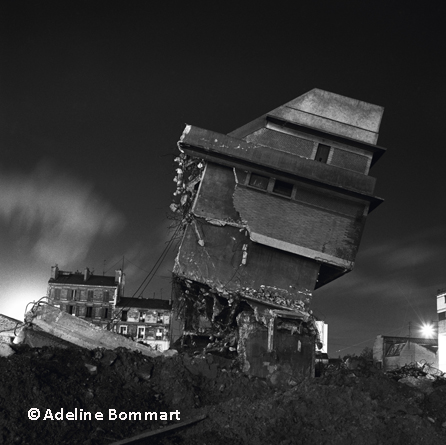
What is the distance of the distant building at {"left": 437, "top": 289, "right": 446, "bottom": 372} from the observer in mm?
41031

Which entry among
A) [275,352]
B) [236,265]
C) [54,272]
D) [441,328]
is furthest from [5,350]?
[54,272]

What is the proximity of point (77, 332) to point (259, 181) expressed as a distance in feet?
21.1

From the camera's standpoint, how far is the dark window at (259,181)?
14.8 meters

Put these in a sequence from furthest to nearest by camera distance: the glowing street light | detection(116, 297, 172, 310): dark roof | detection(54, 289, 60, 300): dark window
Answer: detection(116, 297, 172, 310): dark roof < detection(54, 289, 60, 300): dark window < the glowing street light

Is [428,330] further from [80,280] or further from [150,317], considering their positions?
[80,280]

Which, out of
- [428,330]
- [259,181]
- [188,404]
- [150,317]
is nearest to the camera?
[188,404]

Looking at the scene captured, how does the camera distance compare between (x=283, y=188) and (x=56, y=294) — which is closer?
(x=283, y=188)

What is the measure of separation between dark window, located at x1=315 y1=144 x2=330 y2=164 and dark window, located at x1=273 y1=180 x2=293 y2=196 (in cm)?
135

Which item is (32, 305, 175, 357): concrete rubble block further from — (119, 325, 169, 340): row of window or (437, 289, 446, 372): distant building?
(119, 325, 169, 340): row of window

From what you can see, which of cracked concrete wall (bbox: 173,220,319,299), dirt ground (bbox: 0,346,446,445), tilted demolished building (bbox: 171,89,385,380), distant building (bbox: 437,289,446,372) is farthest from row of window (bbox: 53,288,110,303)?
dirt ground (bbox: 0,346,446,445)

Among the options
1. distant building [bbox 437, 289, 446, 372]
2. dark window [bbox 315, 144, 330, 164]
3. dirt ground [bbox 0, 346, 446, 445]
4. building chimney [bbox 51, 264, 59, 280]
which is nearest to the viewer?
dirt ground [bbox 0, 346, 446, 445]

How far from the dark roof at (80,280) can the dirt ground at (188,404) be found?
184 feet

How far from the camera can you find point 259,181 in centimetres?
1485

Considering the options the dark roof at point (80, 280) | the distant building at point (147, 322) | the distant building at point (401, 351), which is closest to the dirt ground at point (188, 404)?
the distant building at point (401, 351)
